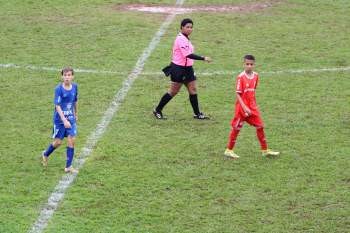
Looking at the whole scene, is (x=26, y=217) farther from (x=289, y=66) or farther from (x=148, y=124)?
(x=289, y=66)

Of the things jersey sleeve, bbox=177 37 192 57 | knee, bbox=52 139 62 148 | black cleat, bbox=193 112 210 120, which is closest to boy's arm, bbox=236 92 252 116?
jersey sleeve, bbox=177 37 192 57

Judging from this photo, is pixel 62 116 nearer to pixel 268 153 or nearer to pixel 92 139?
pixel 92 139

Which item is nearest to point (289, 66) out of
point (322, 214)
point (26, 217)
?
point (322, 214)

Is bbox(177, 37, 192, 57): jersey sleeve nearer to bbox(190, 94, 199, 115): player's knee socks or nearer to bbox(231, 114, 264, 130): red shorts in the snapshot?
bbox(190, 94, 199, 115): player's knee socks

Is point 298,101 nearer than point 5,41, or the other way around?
point 298,101

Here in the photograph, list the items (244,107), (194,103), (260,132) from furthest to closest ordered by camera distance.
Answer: (194,103)
(260,132)
(244,107)

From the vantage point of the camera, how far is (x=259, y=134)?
11562 millimetres

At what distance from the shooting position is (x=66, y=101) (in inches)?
424

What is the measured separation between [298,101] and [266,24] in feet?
19.1

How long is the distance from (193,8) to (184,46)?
28.4ft

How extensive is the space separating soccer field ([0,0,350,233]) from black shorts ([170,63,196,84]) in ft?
2.27

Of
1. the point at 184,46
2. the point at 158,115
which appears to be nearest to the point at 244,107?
the point at 184,46

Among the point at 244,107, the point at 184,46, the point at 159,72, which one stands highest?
the point at 184,46

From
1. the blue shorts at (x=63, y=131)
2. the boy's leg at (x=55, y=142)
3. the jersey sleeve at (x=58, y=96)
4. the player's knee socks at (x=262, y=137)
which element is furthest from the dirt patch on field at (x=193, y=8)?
the jersey sleeve at (x=58, y=96)
